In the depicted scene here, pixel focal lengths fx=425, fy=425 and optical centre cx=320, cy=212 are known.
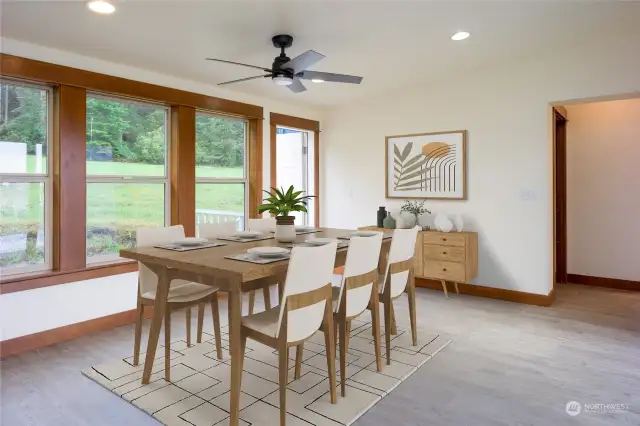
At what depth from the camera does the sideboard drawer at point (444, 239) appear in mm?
4469

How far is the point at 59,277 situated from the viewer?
134 inches

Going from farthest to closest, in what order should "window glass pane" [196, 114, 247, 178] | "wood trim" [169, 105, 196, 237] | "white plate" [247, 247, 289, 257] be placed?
1. "window glass pane" [196, 114, 247, 178]
2. "wood trim" [169, 105, 196, 237]
3. "white plate" [247, 247, 289, 257]

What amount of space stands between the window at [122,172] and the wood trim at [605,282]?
495cm

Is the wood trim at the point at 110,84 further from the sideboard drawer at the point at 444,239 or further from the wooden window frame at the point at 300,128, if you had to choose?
the sideboard drawer at the point at 444,239

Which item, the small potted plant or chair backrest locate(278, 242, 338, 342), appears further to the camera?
the small potted plant

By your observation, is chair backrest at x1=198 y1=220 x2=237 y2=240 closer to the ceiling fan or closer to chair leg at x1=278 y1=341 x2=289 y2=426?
the ceiling fan

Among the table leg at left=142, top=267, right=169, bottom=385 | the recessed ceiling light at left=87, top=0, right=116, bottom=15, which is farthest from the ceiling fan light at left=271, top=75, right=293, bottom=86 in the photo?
the table leg at left=142, top=267, right=169, bottom=385

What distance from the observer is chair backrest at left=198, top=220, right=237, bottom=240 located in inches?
135

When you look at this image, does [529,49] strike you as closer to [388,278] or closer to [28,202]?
[388,278]

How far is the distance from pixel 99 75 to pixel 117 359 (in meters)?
2.34

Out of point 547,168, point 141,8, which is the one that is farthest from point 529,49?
point 141,8

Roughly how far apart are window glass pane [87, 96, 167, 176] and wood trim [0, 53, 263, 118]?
0.18m

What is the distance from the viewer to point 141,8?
271 cm

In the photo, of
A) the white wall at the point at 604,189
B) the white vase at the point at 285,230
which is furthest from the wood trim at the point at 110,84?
the white wall at the point at 604,189
